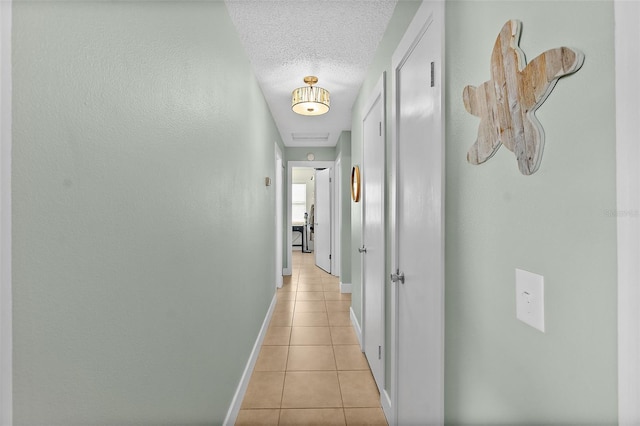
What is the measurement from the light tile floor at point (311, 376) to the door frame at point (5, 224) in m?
1.67

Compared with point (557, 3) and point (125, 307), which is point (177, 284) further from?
point (557, 3)

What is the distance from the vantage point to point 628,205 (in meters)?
0.47

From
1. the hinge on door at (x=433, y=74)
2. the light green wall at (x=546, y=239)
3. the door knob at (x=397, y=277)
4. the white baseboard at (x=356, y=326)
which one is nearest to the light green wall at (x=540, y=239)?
the light green wall at (x=546, y=239)

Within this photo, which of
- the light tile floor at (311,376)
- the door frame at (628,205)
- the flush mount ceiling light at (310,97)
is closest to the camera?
the door frame at (628,205)

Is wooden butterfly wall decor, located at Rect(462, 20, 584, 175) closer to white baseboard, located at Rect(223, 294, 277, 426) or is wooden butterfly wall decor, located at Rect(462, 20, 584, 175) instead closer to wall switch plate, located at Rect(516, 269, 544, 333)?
wall switch plate, located at Rect(516, 269, 544, 333)

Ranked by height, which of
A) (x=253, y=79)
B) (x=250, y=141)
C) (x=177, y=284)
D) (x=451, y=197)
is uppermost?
(x=253, y=79)

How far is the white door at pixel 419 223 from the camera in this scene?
1176mm

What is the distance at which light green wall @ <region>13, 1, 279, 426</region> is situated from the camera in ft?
1.85

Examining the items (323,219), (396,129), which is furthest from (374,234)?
(323,219)

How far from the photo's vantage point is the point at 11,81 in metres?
0.52

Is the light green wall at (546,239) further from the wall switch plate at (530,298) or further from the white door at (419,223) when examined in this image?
the white door at (419,223)

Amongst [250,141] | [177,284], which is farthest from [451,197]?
[250,141]

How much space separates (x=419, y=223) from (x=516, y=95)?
0.74m

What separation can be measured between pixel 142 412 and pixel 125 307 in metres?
0.35
